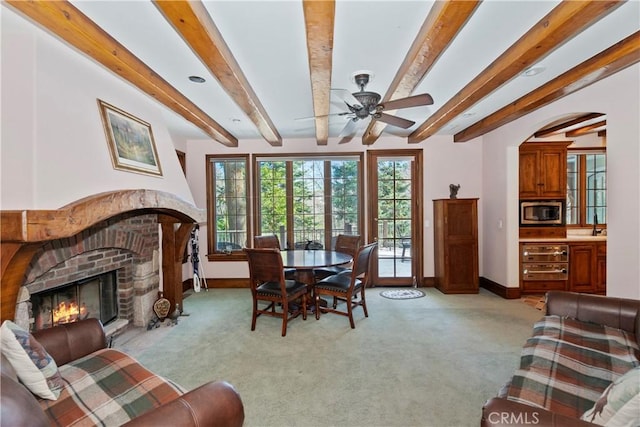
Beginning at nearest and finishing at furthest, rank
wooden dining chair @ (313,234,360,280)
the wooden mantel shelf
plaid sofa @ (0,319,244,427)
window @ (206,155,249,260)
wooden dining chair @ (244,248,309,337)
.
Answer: plaid sofa @ (0,319,244,427), the wooden mantel shelf, wooden dining chair @ (244,248,309,337), wooden dining chair @ (313,234,360,280), window @ (206,155,249,260)

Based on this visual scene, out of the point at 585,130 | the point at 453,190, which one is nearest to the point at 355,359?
the point at 453,190

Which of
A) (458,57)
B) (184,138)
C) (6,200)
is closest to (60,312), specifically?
(6,200)

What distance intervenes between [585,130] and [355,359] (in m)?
4.94

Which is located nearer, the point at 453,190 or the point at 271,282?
the point at 271,282

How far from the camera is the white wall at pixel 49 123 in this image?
5.79ft

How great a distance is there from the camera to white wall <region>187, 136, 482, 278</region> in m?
5.33

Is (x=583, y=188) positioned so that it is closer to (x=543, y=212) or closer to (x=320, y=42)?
(x=543, y=212)

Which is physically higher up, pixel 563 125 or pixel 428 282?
pixel 563 125

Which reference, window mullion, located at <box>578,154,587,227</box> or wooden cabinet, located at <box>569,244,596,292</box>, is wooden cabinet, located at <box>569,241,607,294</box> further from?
window mullion, located at <box>578,154,587,227</box>

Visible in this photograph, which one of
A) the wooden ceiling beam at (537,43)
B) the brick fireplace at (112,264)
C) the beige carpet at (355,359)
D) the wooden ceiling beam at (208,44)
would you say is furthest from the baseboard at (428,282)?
the brick fireplace at (112,264)

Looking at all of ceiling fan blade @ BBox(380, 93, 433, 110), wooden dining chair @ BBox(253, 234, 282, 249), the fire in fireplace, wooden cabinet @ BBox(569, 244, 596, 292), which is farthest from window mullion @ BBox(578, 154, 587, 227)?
the fire in fireplace

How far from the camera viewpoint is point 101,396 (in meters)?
1.59

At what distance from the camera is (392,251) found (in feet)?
17.7

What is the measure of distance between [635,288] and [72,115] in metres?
4.58
